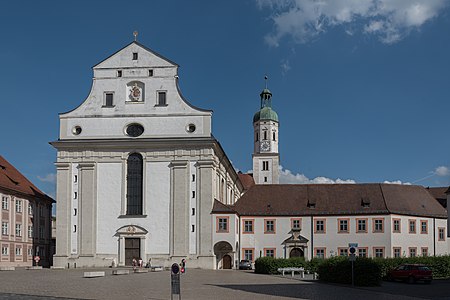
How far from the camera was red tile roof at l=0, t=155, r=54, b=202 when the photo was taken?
64250 millimetres

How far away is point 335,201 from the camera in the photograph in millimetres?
67312

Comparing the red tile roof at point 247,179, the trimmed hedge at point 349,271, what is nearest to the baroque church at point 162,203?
the trimmed hedge at point 349,271

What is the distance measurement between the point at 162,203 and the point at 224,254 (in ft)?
24.6

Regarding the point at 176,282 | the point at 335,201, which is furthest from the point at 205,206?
the point at 176,282

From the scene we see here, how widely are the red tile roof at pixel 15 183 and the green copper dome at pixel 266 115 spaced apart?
47037 millimetres

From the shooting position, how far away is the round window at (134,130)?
2494 inches

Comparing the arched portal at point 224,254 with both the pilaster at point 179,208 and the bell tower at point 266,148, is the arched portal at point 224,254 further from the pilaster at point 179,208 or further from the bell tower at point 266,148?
the bell tower at point 266,148

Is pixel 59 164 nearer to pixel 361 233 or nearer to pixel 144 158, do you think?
pixel 144 158

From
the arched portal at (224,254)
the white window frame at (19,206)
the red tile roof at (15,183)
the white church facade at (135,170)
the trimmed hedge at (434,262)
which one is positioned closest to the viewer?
the trimmed hedge at (434,262)

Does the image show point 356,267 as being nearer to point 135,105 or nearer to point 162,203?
point 162,203

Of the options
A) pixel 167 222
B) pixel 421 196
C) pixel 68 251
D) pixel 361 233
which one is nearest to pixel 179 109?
pixel 167 222

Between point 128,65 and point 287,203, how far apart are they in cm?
2022

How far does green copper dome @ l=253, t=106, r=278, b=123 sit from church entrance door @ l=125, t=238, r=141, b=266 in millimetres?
55265

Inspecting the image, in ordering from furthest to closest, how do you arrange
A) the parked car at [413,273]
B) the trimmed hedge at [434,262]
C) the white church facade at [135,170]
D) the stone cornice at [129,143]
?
1. the stone cornice at [129,143]
2. the white church facade at [135,170]
3. the trimmed hedge at [434,262]
4. the parked car at [413,273]
